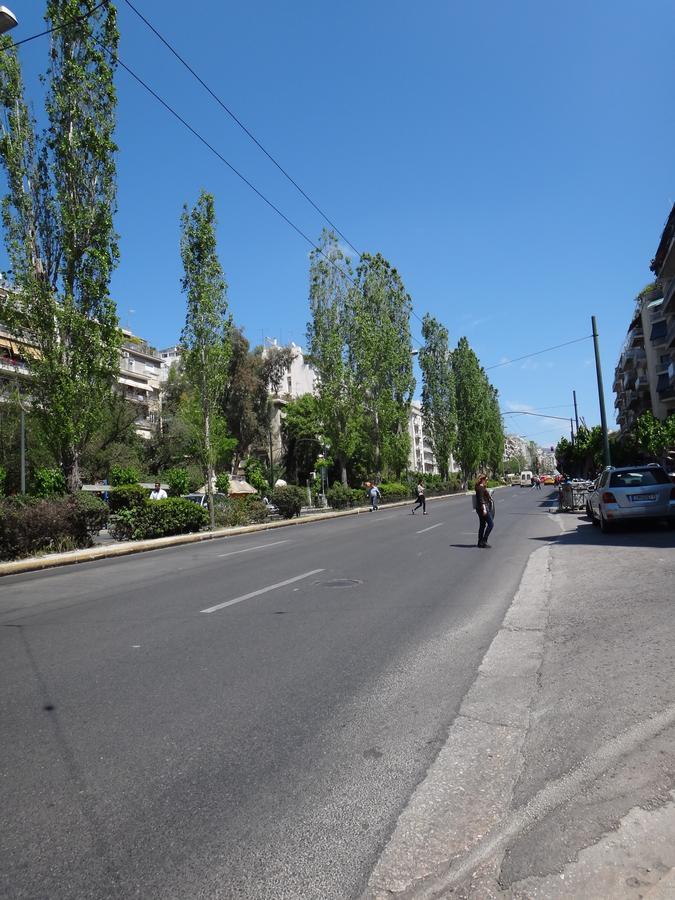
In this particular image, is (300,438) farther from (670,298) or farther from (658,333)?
(670,298)

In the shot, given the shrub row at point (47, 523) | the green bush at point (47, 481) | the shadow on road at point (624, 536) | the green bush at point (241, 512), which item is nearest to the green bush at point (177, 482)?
the green bush at point (47, 481)

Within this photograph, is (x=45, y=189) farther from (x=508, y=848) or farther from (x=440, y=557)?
(x=508, y=848)

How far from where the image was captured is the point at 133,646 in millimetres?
6062

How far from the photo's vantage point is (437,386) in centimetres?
6203

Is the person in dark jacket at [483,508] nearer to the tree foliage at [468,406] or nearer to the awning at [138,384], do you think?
the tree foliage at [468,406]

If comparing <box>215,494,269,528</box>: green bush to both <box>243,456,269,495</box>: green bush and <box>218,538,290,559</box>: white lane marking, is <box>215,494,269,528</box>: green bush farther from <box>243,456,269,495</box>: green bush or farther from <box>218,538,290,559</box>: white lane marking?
<box>243,456,269,495</box>: green bush

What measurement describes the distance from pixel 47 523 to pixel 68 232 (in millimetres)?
9899

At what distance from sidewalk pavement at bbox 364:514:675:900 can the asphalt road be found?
0.61 feet

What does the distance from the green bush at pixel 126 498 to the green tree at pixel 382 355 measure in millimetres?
26729

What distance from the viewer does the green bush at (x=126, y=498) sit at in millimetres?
19962

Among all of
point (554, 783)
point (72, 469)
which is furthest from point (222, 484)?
point (554, 783)

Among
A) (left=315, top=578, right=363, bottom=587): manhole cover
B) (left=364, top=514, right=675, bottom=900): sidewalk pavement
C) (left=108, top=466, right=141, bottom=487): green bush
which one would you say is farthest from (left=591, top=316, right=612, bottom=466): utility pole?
(left=108, top=466, right=141, bottom=487): green bush

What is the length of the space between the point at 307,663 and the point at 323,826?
249 centimetres

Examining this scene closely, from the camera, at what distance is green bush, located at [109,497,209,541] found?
19828 mm
